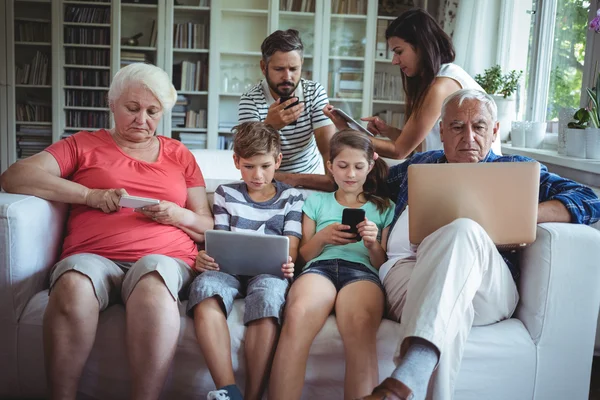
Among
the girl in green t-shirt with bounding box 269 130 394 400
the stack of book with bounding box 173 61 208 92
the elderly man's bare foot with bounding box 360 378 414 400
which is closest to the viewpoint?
the elderly man's bare foot with bounding box 360 378 414 400

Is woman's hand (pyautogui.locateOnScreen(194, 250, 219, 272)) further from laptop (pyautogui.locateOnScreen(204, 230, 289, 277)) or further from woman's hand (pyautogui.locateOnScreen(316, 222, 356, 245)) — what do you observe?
woman's hand (pyautogui.locateOnScreen(316, 222, 356, 245))

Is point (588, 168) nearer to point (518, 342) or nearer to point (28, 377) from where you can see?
point (518, 342)

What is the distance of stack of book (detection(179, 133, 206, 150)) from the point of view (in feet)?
16.2

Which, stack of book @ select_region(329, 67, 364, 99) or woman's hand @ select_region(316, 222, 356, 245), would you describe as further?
stack of book @ select_region(329, 67, 364, 99)

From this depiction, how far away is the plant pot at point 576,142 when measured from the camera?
2.42 metres

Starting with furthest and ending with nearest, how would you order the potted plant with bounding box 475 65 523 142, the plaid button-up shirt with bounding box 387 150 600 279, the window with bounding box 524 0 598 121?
the potted plant with bounding box 475 65 523 142 < the window with bounding box 524 0 598 121 < the plaid button-up shirt with bounding box 387 150 600 279

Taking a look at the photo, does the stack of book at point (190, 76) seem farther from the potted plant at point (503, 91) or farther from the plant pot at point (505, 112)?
the plant pot at point (505, 112)

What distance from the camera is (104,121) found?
16.4 ft

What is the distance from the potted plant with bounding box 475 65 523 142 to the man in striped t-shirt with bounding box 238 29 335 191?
4.68 ft

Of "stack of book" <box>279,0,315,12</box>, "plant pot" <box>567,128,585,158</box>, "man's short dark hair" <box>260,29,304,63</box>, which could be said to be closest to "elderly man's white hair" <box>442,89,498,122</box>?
"man's short dark hair" <box>260,29,304,63</box>

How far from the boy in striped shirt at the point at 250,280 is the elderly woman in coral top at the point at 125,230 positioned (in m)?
0.07

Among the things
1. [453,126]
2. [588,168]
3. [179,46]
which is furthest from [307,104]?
[179,46]

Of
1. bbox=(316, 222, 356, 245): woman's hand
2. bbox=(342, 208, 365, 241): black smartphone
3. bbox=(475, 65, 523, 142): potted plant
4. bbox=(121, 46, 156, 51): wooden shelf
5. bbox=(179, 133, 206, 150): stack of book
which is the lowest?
bbox=(316, 222, 356, 245): woman's hand

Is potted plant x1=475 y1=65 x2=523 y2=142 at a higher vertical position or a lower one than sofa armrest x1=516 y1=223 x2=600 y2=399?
higher
